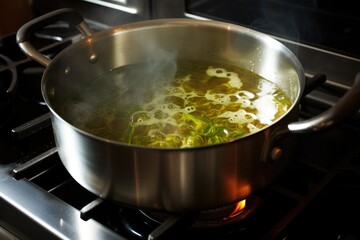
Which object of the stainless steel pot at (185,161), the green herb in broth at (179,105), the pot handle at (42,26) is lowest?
the green herb in broth at (179,105)

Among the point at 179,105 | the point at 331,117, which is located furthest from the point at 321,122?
the point at 179,105

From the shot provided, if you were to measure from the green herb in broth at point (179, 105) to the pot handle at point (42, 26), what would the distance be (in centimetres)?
10

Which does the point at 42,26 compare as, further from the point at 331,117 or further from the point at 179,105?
the point at 331,117

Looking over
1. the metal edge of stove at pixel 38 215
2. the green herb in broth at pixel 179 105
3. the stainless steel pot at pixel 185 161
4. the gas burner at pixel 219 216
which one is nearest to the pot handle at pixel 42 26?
the stainless steel pot at pixel 185 161

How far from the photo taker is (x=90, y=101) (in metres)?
0.98

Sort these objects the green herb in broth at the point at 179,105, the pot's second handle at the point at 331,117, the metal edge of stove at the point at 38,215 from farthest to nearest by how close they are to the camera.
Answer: the green herb in broth at the point at 179,105 < the metal edge of stove at the point at 38,215 < the pot's second handle at the point at 331,117

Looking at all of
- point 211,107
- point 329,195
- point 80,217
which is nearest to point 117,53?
point 211,107

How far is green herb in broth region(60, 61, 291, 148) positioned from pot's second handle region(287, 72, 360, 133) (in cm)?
18

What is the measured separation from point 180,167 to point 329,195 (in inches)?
12.1

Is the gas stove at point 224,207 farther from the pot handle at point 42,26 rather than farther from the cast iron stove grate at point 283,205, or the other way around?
the pot handle at point 42,26

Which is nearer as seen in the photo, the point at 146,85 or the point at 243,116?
the point at 243,116

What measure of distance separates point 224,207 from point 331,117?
251 mm

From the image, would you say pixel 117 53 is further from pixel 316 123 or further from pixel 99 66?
pixel 316 123

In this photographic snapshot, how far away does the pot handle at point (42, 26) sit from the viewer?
2.93 ft
